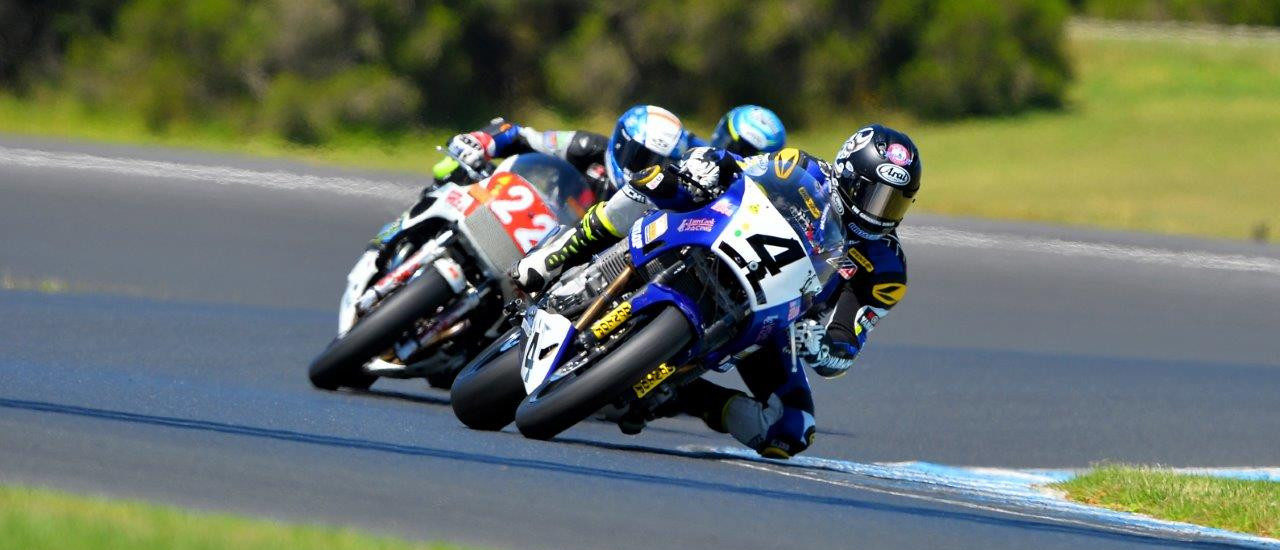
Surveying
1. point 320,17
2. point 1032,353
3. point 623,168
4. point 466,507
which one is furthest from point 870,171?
point 320,17

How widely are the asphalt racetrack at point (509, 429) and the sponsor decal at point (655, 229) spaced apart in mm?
767

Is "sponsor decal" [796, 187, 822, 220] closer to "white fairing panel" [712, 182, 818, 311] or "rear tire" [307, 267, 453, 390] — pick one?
"white fairing panel" [712, 182, 818, 311]

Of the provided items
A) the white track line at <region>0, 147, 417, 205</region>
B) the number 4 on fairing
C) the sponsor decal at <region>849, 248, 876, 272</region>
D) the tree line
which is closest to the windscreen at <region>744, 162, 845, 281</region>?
the number 4 on fairing

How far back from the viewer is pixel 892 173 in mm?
7590

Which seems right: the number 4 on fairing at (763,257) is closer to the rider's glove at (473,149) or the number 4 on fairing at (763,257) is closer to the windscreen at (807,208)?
the windscreen at (807,208)

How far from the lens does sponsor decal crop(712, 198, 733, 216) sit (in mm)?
6855

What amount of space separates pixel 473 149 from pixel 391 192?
4.31 meters

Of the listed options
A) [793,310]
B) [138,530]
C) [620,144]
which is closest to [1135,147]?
[620,144]

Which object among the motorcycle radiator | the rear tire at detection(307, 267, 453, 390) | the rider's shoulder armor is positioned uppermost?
the motorcycle radiator

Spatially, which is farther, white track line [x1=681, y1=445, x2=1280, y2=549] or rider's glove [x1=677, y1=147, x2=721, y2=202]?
rider's glove [x1=677, y1=147, x2=721, y2=202]

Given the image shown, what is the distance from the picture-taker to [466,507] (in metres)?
5.15

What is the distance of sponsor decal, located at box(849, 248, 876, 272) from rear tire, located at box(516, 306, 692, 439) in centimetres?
137

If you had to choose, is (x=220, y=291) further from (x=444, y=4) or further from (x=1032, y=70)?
(x=1032, y=70)

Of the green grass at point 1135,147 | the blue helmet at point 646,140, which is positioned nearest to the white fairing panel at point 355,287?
the blue helmet at point 646,140
